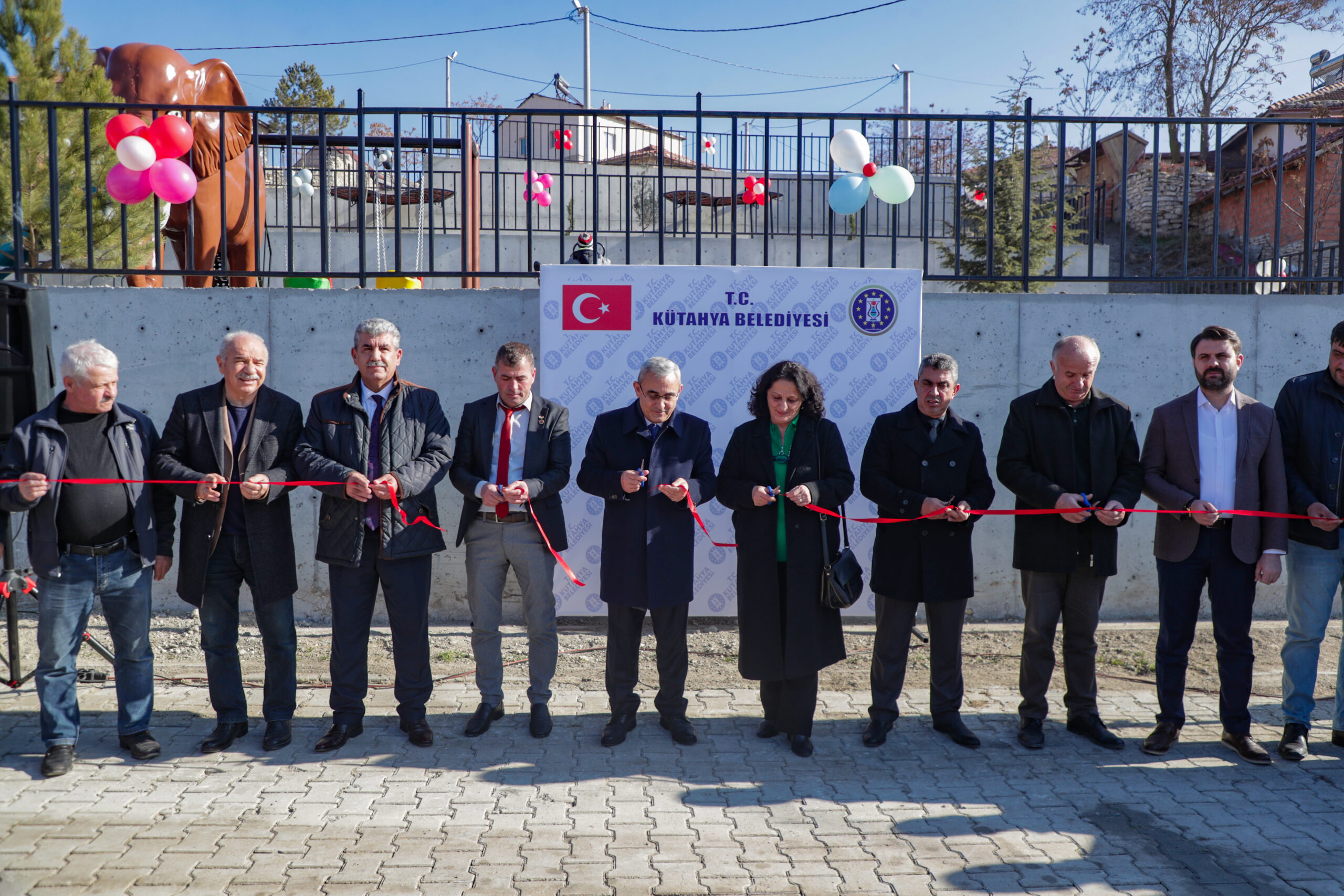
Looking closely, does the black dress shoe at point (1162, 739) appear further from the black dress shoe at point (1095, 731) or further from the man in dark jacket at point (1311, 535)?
the man in dark jacket at point (1311, 535)

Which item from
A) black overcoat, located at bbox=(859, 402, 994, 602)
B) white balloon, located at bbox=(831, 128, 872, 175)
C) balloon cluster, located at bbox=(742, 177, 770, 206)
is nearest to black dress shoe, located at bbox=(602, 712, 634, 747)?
black overcoat, located at bbox=(859, 402, 994, 602)

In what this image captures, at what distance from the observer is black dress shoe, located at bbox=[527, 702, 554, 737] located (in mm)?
4754

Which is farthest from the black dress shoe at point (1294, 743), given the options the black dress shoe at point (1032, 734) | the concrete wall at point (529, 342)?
the concrete wall at point (529, 342)

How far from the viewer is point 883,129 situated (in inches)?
293

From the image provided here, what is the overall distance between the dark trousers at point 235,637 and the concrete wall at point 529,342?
199 cm

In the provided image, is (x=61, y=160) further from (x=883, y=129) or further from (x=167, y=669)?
(x=883, y=129)

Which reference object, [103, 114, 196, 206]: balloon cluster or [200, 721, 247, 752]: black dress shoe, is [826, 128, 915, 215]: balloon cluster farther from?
[200, 721, 247, 752]: black dress shoe

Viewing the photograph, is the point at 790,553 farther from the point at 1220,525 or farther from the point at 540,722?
the point at 1220,525

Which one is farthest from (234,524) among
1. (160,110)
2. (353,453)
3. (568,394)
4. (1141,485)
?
(1141,485)

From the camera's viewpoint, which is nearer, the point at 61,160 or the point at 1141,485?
the point at 1141,485

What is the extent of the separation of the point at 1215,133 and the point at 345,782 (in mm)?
6908

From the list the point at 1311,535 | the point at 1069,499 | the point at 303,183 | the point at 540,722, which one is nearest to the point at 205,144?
the point at 540,722

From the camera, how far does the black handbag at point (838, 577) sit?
4.53m

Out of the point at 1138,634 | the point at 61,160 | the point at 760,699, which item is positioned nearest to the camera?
the point at 760,699
